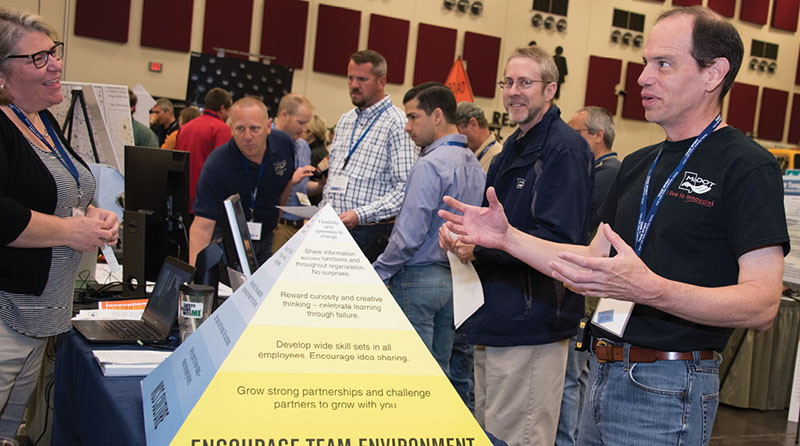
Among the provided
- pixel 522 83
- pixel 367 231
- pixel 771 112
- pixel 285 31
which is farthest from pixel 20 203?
pixel 771 112

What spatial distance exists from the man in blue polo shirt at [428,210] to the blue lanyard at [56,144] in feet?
4.48

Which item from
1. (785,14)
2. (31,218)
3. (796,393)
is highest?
(785,14)

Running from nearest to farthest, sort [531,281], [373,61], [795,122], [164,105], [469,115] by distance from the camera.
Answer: [531,281], [373,61], [469,115], [164,105], [795,122]

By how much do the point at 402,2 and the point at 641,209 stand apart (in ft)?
30.2

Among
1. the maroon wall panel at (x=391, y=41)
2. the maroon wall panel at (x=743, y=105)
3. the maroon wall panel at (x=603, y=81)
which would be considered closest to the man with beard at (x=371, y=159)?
the maroon wall panel at (x=391, y=41)

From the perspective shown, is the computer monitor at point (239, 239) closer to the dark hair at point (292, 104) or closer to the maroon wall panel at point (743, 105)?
the dark hair at point (292, 104)

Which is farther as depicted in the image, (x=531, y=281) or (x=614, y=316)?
(x=531, y=281)

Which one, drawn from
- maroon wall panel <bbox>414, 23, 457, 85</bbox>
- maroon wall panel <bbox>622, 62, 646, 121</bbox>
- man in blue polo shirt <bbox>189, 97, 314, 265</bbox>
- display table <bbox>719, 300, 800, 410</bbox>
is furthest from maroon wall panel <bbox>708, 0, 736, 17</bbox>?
man in blue polo shirt <bbox>189, 97, 314, 265</bbox>

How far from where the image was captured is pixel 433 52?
10.4 m

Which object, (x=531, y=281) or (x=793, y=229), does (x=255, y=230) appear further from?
(x=793, y=229)

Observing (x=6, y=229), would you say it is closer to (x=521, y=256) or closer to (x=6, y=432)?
(x=6, y=432)

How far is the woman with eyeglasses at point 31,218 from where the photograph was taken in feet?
6.31

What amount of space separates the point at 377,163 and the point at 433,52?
720 centimetres

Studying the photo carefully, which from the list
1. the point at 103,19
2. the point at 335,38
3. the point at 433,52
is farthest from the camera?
the point at 433,52
